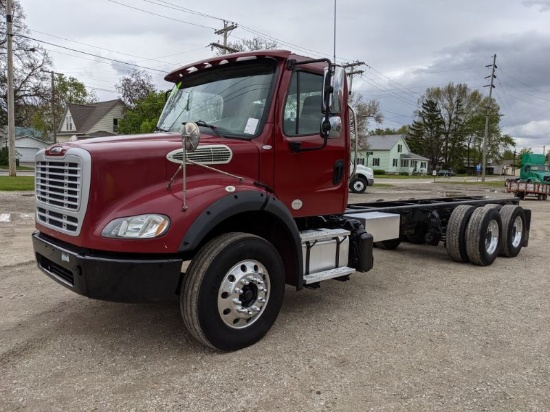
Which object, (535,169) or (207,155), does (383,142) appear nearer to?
(535,169)

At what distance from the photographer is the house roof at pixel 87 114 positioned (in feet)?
166

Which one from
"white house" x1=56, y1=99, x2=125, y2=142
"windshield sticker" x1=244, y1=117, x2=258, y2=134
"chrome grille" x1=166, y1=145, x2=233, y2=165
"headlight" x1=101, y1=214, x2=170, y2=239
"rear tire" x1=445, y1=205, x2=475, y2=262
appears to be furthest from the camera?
"white house" x1=56, y1=99, x2=125, y2=142

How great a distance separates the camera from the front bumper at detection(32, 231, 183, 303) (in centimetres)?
320

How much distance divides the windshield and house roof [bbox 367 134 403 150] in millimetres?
70928

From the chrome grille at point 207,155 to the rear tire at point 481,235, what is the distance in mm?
4588

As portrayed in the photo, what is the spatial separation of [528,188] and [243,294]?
24.8 m

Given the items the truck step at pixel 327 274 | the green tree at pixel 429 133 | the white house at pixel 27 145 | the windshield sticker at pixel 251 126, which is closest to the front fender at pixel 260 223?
the truck step at pixel 327 274

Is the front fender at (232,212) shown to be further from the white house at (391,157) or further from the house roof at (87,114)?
the white house at (391,157)

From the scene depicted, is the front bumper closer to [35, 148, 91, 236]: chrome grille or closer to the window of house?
[35, 148, 91, 236]: chrome grille

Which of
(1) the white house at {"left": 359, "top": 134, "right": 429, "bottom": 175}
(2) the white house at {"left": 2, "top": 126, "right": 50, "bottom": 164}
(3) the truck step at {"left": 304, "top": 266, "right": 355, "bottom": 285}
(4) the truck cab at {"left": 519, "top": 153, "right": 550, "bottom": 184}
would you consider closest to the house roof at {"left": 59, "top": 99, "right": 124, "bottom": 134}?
(2) the white house at {"left": 2, "top": 126, "right": 50, "bottom": 164}

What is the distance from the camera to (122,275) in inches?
126

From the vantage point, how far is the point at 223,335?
141 inches

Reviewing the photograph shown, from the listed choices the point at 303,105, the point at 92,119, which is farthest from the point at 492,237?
the point at 92,119

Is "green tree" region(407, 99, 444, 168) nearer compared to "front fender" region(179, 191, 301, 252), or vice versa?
"front fender" region(179, 191, 301, 252)
